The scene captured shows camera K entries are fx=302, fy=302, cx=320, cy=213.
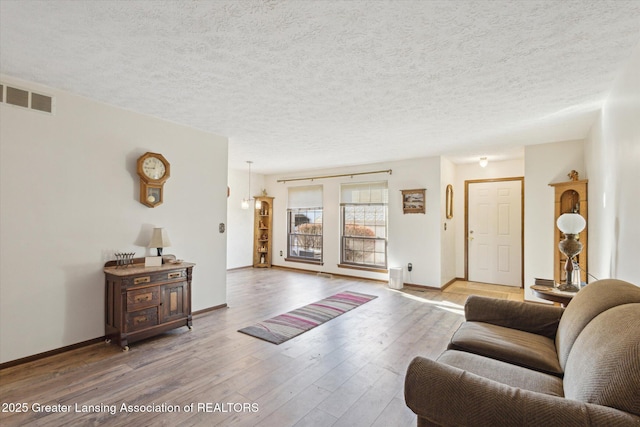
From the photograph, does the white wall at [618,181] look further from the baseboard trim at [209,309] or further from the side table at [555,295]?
the baseboard trim at [209,309]

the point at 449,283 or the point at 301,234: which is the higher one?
the point at 301,234

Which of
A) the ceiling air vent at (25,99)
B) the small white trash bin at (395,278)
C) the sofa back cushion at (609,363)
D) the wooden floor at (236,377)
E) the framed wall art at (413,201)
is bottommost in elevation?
the wooden floor at (236,377)

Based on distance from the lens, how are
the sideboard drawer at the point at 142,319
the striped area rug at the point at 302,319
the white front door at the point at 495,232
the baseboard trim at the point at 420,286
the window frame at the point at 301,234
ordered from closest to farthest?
the sideboard drawer at the point at 142,319 → the striped area rug at the point at 302,319 → the baseboard trim at the point at 420,286 → the white front door at the point at 495,232 → the window frame at the point at 301,234

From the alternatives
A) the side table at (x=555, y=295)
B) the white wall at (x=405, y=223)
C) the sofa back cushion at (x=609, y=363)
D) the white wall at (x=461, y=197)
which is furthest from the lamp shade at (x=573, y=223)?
the white wall at (x=461, y=197)

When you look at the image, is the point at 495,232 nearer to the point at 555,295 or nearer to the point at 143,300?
the point at 555,295

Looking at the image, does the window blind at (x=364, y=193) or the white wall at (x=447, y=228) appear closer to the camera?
the white wall at (x=447, y=228)

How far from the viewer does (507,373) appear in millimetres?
1634

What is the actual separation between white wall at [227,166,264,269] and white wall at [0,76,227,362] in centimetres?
340

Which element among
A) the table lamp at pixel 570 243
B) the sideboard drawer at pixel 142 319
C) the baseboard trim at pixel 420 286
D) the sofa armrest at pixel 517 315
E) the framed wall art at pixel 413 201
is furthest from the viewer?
the framed wall art at pixel 413 201

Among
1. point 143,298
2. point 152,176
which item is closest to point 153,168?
point 152,176

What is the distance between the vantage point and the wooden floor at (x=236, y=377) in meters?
2.03

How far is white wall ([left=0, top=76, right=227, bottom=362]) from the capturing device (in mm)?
2676

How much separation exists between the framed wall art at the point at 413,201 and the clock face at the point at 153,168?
4235 mm

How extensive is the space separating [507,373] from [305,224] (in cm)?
614
